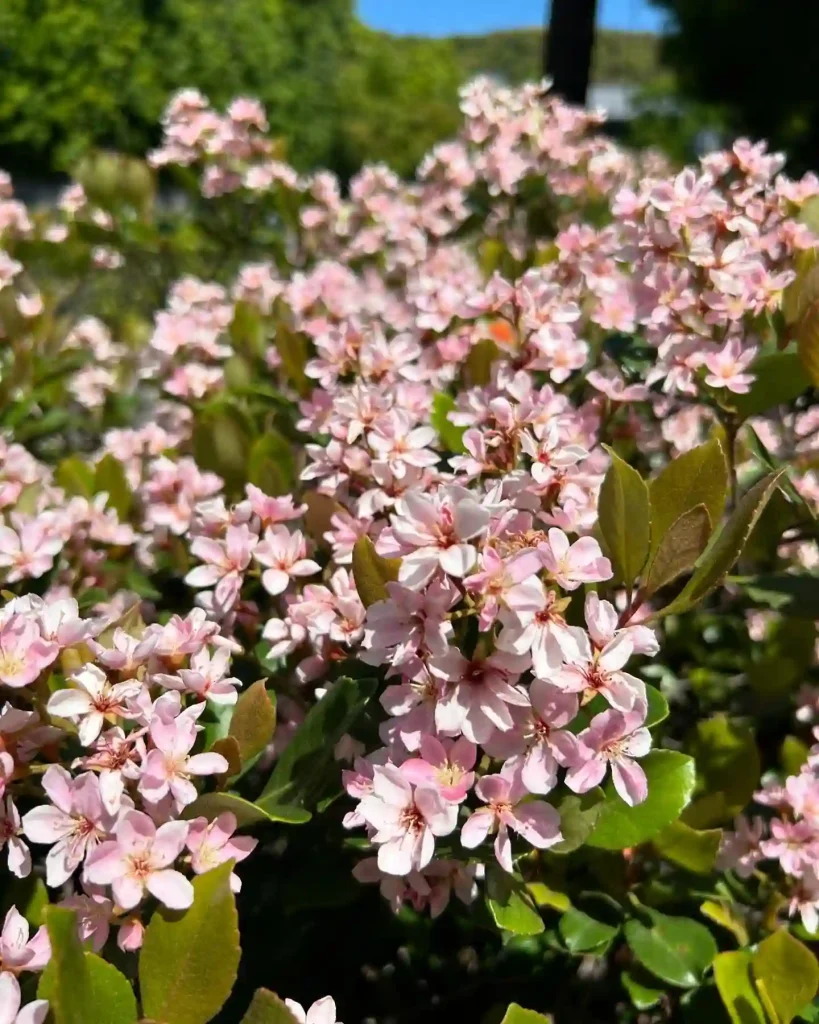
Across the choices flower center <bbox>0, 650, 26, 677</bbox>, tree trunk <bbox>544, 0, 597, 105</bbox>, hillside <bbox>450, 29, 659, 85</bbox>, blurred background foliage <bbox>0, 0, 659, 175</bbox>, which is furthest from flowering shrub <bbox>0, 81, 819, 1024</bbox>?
hillside <bbox>450, 29, 659, 85</bbox>

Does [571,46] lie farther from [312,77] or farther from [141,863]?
[312,77]

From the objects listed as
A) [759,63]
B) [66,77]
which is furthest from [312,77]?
[759,63]

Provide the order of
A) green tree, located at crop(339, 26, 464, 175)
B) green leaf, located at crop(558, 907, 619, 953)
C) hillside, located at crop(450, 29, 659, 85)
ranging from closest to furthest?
green leaf, located at crop(558, 907, 619, 953)
green tree, located at crop(339, 26, 464, 175)
hillside, located at crop(450, 29, 659, 85)

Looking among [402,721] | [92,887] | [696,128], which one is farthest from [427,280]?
[696,128]

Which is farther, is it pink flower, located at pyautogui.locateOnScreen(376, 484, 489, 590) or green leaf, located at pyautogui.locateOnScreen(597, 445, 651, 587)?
green leaf, located at pyautogui.locateOnScreen(597, 445, 651, 587)

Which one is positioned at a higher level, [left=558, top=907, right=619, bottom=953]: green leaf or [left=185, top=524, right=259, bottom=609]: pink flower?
[left=185, top=524, right=259, bottom=609]: pink flower

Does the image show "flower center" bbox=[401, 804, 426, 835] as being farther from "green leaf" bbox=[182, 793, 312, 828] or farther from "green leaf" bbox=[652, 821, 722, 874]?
"green leaf" bbox=[652, 821, 722, 874]
